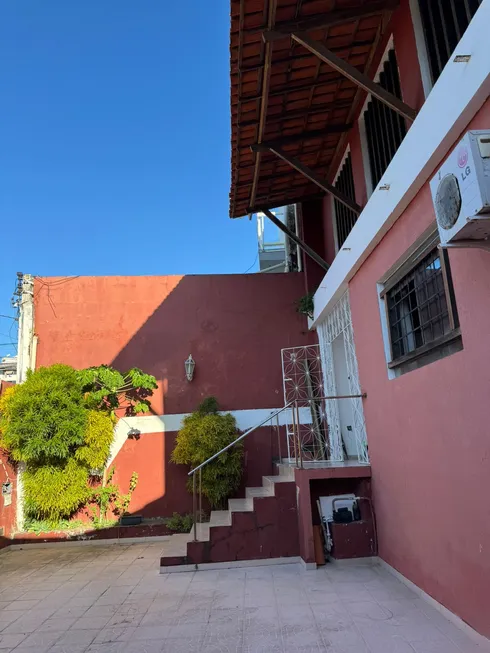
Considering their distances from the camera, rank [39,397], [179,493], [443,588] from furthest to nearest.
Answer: [179,493] → [39,397] → [443,588]

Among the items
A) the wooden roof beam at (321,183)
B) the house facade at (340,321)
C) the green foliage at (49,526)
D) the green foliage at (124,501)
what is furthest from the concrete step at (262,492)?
the wooden roof beam at (321,183)

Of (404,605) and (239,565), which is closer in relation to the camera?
(404,605)

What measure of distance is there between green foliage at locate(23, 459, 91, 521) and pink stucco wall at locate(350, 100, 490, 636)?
4.66 m

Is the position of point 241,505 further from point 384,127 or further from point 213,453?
point 384,127

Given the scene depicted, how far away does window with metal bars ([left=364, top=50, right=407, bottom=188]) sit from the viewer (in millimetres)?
4332

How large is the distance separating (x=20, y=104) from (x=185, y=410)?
657 centimetres

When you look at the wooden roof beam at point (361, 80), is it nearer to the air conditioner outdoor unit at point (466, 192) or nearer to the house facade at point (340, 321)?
the house facade at point (340, 321)

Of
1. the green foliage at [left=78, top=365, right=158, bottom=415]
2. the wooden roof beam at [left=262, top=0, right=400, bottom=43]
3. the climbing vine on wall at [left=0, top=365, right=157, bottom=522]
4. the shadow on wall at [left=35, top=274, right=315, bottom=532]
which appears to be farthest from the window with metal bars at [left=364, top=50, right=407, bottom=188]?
the climbing vine on wall at [left=0, top=365, right=157, bottom=522]

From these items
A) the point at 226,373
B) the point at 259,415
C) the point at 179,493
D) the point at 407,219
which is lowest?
Result: the point at 179,493

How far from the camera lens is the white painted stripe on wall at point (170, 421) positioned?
7.73 m

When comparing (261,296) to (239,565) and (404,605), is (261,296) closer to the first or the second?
(239,565)

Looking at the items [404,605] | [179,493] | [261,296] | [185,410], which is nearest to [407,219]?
[404,605]

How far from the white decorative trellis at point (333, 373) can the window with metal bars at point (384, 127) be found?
1760 millimetres

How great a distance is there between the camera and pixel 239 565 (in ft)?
16.9
